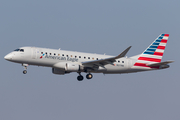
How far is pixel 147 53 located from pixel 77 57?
513 inches

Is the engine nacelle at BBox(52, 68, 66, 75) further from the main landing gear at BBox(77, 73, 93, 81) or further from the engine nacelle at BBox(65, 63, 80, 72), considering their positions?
the engine nacelle at BBox(65, 63, 80, 72)

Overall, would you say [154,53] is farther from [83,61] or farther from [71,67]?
[71,67]

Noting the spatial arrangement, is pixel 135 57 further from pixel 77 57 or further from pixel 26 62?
pixel 26 62

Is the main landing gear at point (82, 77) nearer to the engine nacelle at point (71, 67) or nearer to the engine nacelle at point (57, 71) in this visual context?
the engine nacelle at point (57, 71)

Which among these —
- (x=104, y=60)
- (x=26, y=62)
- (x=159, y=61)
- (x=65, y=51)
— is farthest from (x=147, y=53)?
(x=26, y=62)

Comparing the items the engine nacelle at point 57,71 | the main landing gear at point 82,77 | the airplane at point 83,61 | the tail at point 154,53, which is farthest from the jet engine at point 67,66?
the tail at point 154,53

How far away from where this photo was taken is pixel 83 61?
176 feet

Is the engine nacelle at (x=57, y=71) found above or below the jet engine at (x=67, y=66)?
below

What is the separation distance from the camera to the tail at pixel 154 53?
57266mm

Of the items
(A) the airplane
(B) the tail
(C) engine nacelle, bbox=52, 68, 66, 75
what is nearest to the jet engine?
(A) the airplane

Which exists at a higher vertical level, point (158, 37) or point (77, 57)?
point (158, 37)

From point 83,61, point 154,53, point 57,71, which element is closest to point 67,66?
point 83,61

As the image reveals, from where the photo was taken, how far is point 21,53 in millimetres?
52031

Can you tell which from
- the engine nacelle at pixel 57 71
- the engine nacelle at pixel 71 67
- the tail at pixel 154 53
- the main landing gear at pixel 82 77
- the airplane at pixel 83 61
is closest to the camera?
the airplane at pixel 83 61
